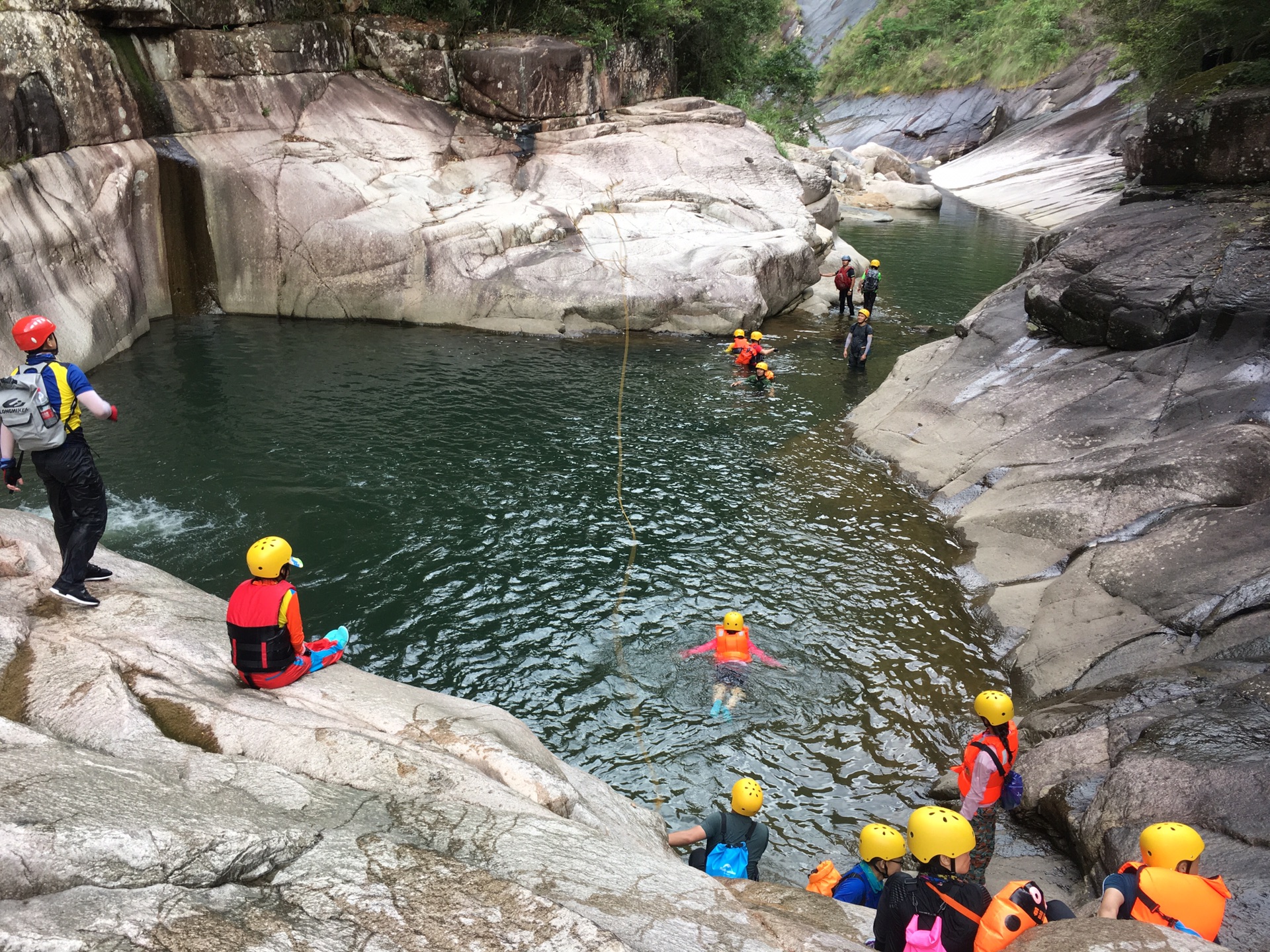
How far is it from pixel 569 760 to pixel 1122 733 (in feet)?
17.0

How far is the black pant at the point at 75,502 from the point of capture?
7.20m

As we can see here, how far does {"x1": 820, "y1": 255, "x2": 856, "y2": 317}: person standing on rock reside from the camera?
2598 cm

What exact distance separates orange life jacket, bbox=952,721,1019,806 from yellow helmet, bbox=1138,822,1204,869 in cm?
201

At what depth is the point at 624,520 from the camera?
13.8 metres

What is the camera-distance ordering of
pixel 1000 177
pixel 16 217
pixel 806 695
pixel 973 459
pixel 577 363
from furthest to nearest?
pixel 1000 177, pixel 577 363, pixel 16 217, pixel 973 459, pixel 806 695

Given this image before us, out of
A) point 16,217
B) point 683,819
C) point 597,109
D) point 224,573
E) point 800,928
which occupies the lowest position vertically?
point 683,819

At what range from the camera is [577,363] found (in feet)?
70.3

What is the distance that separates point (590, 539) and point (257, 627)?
674cm

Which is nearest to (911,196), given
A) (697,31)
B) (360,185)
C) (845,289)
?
(697,31)

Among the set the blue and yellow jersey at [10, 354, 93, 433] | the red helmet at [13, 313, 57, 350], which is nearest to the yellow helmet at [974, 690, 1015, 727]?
the blue and yellow jersey at [10, 354, 93, 433]

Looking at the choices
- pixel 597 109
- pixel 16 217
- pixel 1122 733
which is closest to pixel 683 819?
pixel 1122 733

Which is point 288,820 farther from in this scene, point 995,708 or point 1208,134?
point 1208,134

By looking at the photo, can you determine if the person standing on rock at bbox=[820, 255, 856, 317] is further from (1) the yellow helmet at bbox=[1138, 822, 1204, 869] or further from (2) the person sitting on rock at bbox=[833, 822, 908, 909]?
(1) the yellow helmet at bbox=[1138, 822, 1204, 869]

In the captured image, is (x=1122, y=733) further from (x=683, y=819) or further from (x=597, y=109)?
(x=597, y=109)
